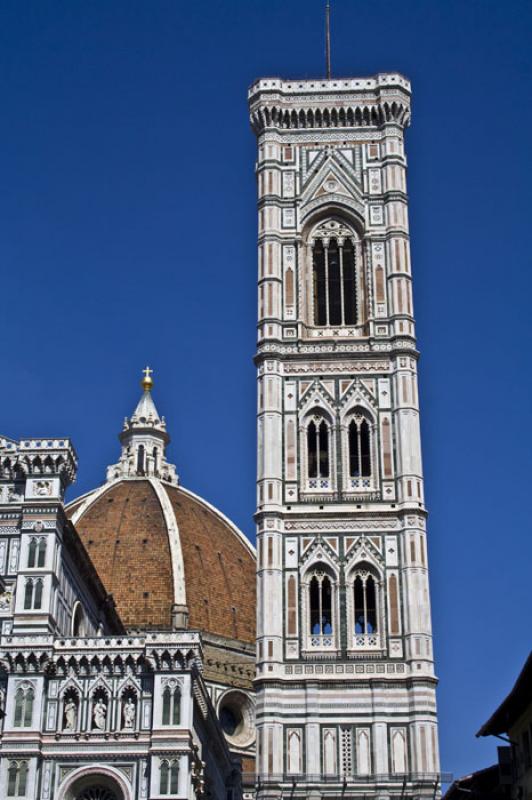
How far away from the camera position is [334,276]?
5088cm

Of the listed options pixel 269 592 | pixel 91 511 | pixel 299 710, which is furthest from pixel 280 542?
pixel 91 511

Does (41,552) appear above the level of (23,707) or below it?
above

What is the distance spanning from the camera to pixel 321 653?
144 feet

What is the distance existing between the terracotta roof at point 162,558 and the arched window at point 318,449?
100ft

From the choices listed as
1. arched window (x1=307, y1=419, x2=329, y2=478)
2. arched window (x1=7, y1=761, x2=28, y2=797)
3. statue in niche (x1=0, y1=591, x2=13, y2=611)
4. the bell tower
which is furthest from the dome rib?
arched window (x1=7, y1=761, x2=28, y2=797)

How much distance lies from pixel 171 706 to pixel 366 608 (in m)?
6.45

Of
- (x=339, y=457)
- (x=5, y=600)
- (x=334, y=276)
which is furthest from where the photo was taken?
(x=334, y=276)

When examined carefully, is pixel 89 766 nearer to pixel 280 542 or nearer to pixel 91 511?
pixel 280 542

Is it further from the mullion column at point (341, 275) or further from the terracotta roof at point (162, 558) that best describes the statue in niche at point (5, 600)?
the terracotta roof at point (162, 558)

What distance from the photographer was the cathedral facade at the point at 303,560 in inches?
1683

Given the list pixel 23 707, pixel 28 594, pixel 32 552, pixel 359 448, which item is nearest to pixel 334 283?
pixel 359 448

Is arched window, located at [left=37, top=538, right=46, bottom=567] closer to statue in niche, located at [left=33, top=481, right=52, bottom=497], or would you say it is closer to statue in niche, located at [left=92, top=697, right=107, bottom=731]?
statue in niche, located at [left=33, top=481, right=52, bottom=497]

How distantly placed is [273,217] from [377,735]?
18108mm

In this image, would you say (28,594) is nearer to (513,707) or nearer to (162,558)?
(513,707)
